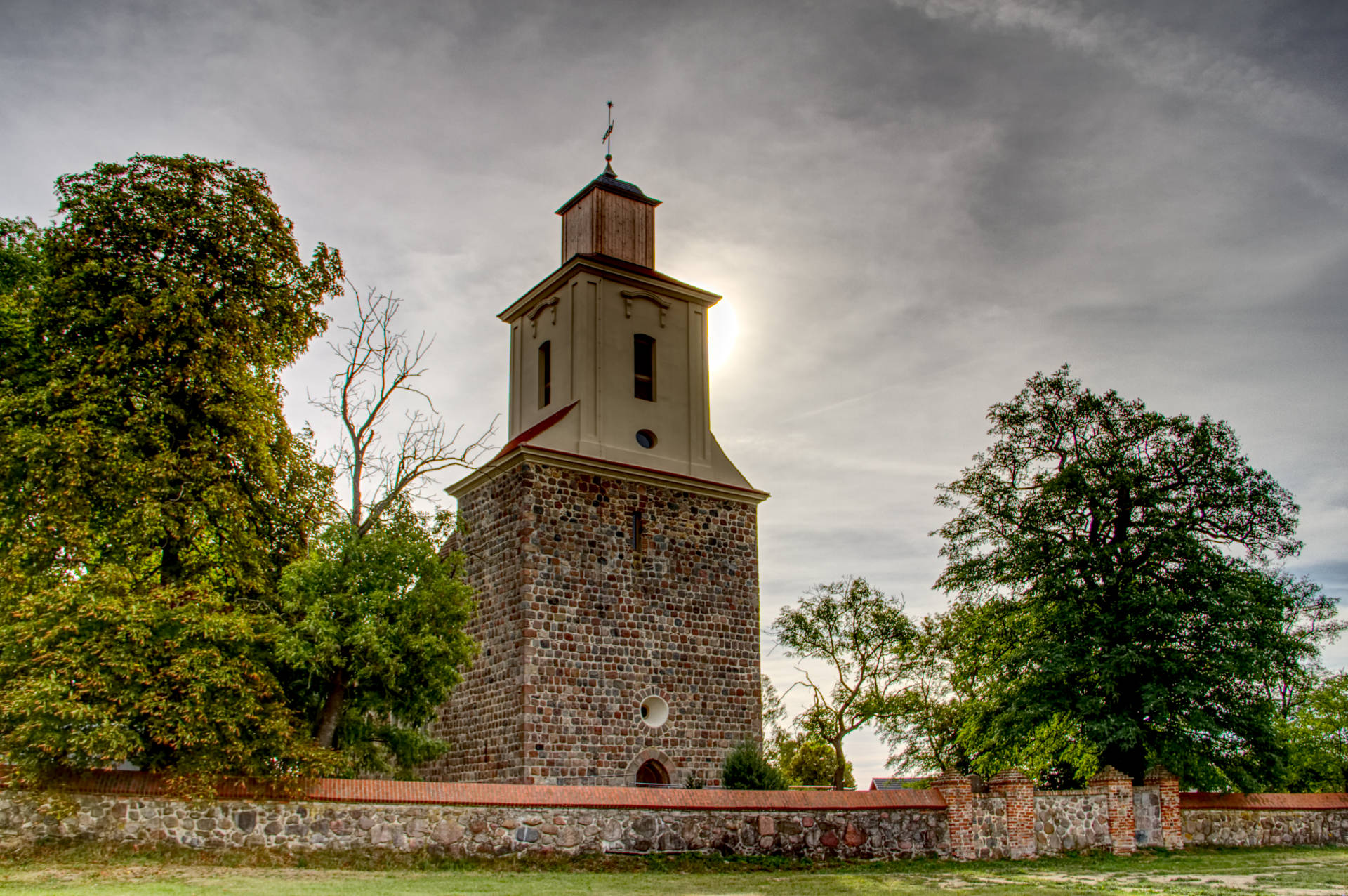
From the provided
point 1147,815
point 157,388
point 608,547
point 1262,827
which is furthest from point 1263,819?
point 157,388

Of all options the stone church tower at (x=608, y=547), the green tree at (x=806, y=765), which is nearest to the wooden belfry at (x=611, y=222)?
the stone church tower at (x=608, y=547)

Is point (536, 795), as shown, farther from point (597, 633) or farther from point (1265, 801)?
point (1265, 801)

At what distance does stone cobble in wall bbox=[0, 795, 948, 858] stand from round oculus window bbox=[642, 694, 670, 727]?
18.2 ft

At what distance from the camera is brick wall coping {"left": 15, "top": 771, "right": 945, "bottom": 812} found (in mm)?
12742

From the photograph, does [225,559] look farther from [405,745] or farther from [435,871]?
[435,871]

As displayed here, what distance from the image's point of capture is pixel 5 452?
→ 14.5 metres

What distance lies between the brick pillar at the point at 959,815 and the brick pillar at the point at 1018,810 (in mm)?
699

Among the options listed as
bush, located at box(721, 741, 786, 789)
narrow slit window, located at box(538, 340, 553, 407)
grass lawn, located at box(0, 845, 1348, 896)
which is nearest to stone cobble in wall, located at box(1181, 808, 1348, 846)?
grass lawn, located at box(0, 845, 1348, 896)

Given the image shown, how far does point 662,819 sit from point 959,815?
5057 millimetres

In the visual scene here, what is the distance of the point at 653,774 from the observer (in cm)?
2089

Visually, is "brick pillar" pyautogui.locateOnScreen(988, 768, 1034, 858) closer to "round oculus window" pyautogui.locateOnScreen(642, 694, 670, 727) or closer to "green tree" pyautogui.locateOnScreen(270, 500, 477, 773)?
"round oculus window" pyautogui.locateOnScreen(642, 694, 670, 727)

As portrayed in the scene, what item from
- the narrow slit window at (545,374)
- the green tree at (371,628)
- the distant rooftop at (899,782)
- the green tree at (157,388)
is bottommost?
the distant rooftop at (899,782)

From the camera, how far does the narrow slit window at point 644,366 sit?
78.5 ft

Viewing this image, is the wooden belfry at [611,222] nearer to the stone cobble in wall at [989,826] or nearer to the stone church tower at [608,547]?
the stone church tower at [608,547]
